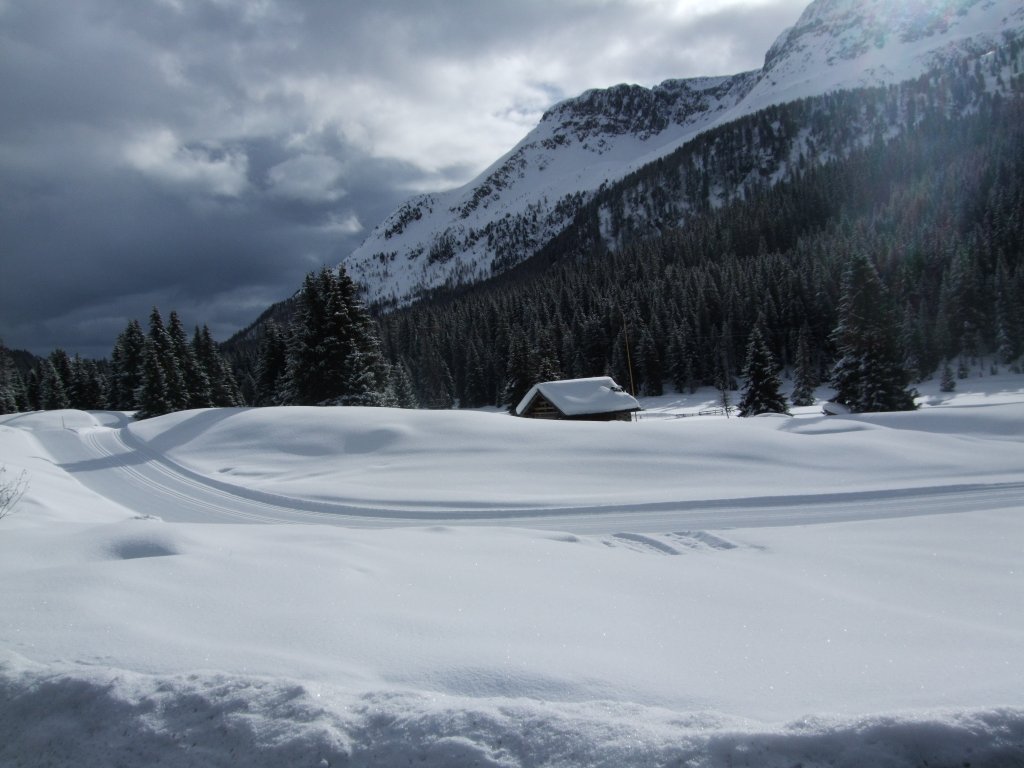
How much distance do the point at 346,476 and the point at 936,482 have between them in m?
15.4

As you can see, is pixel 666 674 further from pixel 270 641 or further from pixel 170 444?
pixel 170 444

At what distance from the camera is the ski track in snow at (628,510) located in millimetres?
10609

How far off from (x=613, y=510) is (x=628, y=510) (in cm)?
32

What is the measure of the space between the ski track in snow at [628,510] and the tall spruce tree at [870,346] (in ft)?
65.3

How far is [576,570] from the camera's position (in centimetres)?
663

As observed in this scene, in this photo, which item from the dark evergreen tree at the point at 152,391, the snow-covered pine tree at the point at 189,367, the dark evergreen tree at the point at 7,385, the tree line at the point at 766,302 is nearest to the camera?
the dark evergreen tree at the point at 152,391

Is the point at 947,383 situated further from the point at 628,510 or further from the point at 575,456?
the point at 628,510

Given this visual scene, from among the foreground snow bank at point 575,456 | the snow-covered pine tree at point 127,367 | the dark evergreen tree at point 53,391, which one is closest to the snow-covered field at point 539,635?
the foreground snow bank at point 575,456

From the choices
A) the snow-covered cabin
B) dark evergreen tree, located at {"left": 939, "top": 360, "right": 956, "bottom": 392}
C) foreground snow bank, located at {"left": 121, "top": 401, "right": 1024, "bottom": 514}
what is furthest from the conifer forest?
foreground snow bank, located at {"left": 121, "top": 401, "right": 1024, "bottom": 514}

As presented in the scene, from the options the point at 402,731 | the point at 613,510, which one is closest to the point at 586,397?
the point at 613,510

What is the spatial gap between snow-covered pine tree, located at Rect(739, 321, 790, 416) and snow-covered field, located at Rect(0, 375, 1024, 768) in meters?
26.7

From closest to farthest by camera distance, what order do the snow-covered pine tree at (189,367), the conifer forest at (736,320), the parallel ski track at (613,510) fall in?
1. the parallel ski track at (613,510)
2. the conifer forest at (736,320)
3. the snow-covered pine tree at (189,367)

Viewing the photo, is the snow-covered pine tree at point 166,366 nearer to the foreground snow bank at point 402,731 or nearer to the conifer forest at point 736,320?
the conifer forest at point 736,320

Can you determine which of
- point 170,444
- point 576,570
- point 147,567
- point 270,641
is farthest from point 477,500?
point 170,444
